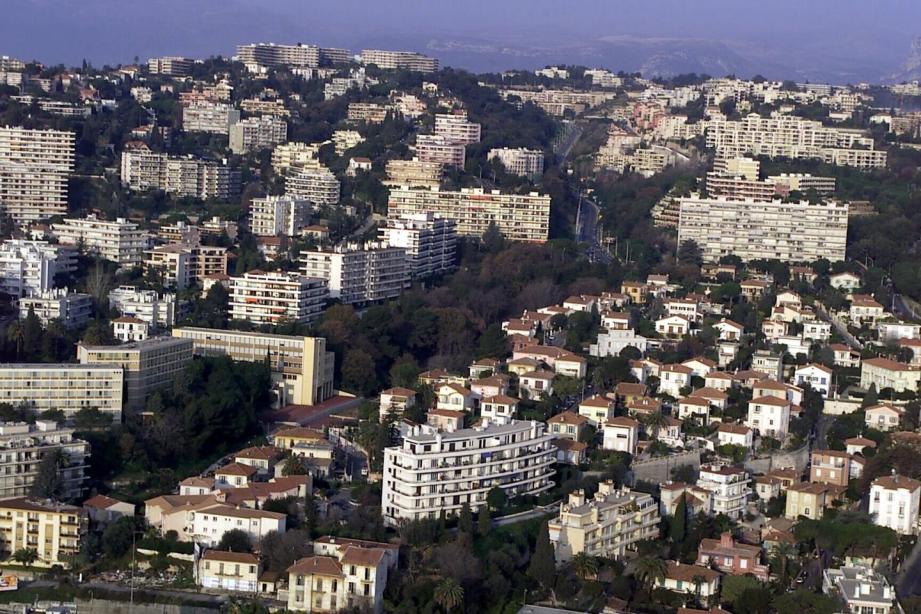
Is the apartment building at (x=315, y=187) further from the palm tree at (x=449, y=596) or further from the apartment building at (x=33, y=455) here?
the palm tree at (x=449, y=596)

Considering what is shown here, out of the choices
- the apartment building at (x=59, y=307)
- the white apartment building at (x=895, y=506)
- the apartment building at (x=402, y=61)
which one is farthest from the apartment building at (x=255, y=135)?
the white apartment building at (x=895, y=506)

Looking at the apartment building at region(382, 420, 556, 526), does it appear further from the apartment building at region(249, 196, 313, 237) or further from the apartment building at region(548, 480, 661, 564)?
the apartment building at region(249, 196, 313, 237)

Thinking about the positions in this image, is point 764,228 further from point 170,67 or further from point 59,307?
point 170,67

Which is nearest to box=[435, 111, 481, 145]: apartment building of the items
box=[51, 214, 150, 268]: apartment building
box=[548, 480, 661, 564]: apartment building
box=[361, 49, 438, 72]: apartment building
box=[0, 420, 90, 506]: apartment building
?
box=[361, 49, 438, 72]: apartment building

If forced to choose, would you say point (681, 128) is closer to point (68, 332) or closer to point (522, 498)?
point (68, 332)

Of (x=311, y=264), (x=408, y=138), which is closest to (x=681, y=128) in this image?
(x=408, y=138)

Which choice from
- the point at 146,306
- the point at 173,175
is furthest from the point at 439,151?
the point at 146,306
